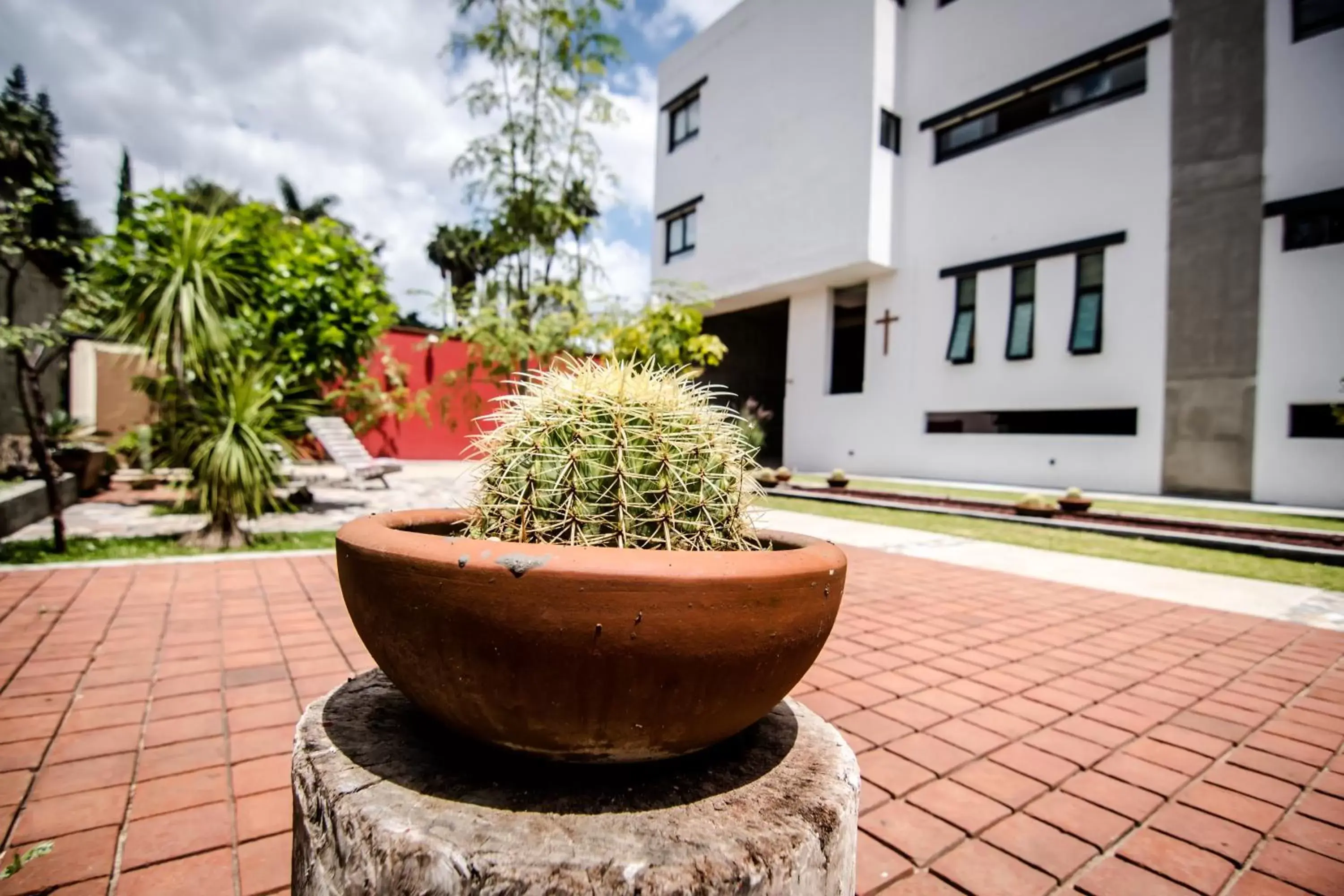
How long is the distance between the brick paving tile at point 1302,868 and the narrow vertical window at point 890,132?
15493 mm

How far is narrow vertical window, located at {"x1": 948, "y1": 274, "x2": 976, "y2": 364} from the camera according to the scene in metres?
13.7

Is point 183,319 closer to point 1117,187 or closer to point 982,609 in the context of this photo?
point 982,609

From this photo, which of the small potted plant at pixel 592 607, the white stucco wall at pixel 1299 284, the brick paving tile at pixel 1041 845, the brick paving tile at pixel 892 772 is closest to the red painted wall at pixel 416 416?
the brick paving tile at pixel 892 772

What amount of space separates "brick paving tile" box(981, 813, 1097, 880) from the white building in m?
11.7

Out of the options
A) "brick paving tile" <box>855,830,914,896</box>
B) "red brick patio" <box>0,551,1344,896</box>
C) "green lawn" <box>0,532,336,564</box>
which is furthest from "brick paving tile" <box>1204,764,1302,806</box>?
"green lawn" <box>0,532,336,564</box>

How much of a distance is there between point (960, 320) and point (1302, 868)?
1375 cm

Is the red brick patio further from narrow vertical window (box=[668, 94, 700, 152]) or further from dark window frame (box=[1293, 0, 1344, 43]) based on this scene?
narrow vertical window (box=[668, 94, 700, 152])

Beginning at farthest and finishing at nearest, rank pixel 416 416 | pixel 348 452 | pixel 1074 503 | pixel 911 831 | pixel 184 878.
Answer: pixel 416 416 < pixel 348 452 < pixel 1074 503 < pixel 911 831 < pixel 184 878

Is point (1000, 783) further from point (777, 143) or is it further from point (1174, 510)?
point (777, 143)

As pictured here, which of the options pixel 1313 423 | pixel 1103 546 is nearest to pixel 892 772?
pixel 1103 546

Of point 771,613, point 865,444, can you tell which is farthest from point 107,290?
point 865,444

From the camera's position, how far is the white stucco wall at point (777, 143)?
14.6 metres

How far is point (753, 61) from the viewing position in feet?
56.6

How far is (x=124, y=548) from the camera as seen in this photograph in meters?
5.08
